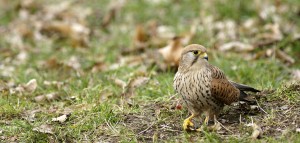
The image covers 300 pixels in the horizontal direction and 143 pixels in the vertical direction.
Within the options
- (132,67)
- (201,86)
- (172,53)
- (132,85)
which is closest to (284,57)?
(172,53)

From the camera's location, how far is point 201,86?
4.43 meters

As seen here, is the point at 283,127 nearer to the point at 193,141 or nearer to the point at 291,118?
the point at 291,118

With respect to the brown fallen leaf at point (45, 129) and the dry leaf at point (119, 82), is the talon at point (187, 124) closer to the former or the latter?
the brown fallen leaf at point (45, 129)

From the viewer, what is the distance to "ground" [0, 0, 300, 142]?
4.64 m

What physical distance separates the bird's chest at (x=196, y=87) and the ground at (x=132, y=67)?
0.88 feet

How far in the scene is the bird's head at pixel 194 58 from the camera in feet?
14.9

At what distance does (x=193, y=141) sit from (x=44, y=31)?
514cm

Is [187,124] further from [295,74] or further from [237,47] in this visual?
[237,47]

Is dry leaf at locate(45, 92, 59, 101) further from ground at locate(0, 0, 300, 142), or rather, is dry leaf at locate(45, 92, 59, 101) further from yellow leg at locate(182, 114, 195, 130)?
yellow leg at locate(182, 114, 195, 130)

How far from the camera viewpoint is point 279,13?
8273 mm

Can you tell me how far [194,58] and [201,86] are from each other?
0.87ft

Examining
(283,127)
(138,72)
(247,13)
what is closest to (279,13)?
(247,13)

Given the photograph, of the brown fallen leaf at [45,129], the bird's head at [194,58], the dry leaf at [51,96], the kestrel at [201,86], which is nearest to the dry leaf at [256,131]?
the kestrel at [201,86]

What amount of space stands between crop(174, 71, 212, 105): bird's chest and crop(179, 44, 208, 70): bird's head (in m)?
0.09
